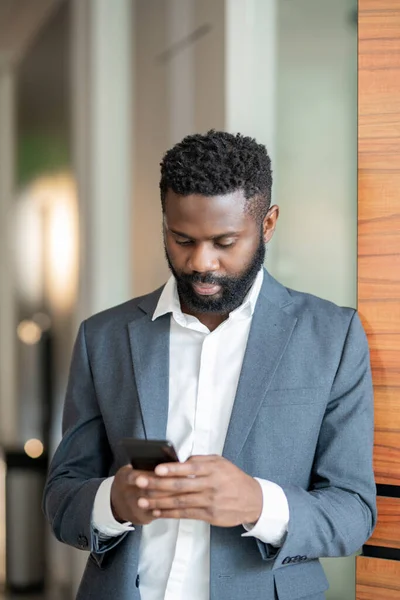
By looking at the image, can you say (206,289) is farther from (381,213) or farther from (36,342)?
(36,342)

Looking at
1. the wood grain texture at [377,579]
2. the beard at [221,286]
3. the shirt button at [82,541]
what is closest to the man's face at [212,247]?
the beard at [221,286]

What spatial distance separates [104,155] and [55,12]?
4.73 ft

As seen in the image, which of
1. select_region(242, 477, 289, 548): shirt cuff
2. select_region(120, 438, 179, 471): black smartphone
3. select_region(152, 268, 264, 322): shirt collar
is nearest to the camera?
select_region(120, 438, 179, 471): black smartphone

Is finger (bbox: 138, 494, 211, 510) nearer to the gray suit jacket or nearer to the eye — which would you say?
the gray suit jacket

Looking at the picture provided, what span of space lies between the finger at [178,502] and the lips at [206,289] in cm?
38

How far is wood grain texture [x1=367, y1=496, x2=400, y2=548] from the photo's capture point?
1935mm

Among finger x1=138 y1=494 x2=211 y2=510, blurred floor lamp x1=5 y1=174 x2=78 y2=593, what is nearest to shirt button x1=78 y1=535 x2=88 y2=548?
finger x1=138 y1=494 x2=211 y2=510

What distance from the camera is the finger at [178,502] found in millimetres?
1598

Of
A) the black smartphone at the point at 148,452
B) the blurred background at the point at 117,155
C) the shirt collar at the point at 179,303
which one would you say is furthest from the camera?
the blurred background at the point at 117,155

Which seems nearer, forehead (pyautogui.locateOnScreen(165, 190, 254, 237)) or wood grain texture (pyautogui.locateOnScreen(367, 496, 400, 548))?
forehead (pyautogui.locateOnScreen(165, 190, 254, 237))

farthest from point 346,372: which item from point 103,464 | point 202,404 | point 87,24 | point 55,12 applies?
point 55,12

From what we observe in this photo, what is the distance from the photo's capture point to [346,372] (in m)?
1.79

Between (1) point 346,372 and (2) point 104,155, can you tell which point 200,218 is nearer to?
(1) point 346,372

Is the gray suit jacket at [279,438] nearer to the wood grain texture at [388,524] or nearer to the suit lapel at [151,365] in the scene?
the suit lapel at [151,365]
